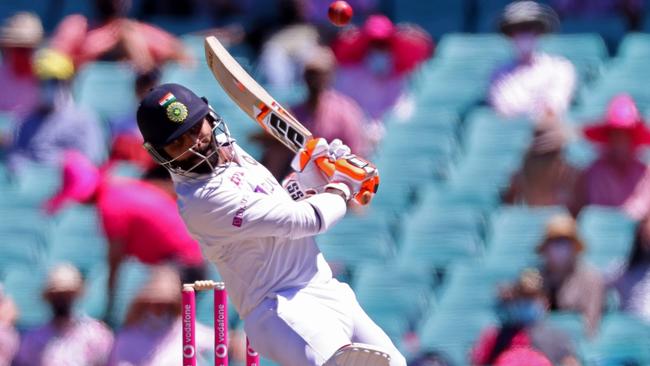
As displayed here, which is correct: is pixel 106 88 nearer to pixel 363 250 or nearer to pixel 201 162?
pixel 363 250

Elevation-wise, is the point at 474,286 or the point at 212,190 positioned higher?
the point at 212,190

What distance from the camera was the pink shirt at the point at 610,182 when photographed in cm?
885

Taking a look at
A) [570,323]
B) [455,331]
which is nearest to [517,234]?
[455,331]

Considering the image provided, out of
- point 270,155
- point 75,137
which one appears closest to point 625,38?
point 270,155

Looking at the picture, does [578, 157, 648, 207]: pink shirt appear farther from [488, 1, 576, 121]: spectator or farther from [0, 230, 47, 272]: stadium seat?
[0, 230, 47, 272]: stadium seat

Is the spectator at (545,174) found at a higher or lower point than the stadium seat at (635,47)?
lower

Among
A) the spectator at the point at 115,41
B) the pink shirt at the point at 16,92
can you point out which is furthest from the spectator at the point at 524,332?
the pink shirt at the point at 16,92

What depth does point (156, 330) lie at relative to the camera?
8078mm

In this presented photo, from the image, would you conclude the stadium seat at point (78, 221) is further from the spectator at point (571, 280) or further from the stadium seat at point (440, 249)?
the spectator at point (571, 280)

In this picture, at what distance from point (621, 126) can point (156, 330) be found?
9.77ft

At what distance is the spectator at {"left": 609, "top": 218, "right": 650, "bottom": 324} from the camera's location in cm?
822

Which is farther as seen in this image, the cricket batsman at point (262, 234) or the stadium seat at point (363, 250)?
the stadium seat at point (363, 250)

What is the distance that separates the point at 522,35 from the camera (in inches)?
385

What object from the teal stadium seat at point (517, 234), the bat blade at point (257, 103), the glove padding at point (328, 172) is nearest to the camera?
the glove padding at point (328, 172)
